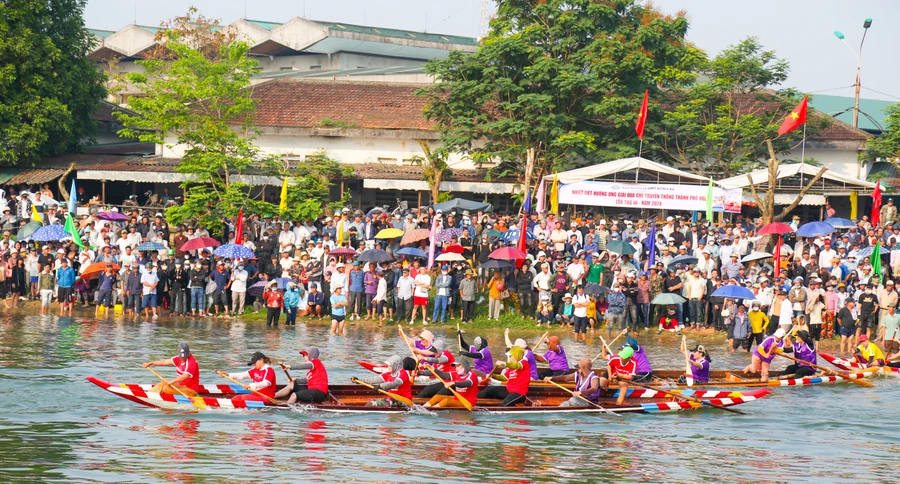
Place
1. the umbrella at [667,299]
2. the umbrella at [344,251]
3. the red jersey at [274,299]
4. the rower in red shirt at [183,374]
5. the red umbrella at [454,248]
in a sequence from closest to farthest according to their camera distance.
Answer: the rower in red shirt at [183,374]
the umbrella at [667,299]
the red jersey at [274,299]
the umbrella at [344,251]
the red umbrella at [454,248]

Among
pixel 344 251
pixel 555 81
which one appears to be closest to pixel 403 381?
pixel 344 251

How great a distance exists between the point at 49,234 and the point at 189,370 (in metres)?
14.2

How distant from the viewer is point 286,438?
17469 millimetres

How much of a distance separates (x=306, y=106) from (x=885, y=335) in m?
23.9

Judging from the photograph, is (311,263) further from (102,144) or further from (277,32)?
(277,32)

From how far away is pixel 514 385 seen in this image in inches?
797

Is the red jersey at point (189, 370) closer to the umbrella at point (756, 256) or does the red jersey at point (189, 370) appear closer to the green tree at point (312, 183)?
the umbrella at point (756, 256)

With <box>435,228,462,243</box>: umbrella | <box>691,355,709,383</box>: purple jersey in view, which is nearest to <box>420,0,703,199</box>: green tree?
<box>435,228,462,243</box>: umbrella

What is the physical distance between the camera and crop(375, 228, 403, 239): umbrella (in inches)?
1198

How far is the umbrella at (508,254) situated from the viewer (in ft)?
93.5

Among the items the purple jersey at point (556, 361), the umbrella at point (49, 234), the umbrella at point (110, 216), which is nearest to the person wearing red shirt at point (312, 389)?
the purple jersey at point (556, 361)

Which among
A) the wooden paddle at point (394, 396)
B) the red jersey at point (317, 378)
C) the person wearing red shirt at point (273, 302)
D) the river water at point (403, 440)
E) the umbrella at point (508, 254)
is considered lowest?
the river water at point (403, 440)

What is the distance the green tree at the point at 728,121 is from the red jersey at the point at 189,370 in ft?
72.2

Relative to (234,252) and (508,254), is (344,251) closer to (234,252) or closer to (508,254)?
(234,252)
